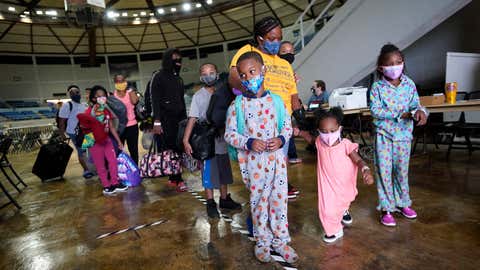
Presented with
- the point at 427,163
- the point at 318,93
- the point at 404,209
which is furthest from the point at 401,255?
the point at 318,93

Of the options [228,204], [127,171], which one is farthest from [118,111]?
[228,204]

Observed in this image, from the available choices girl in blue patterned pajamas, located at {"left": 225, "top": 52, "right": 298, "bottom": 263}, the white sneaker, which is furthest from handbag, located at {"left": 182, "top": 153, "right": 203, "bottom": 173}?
the white sneaker

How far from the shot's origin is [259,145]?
1500mm

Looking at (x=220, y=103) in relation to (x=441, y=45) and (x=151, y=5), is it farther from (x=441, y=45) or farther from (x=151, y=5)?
(x=151, y=5)

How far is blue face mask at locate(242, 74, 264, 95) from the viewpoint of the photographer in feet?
5.10

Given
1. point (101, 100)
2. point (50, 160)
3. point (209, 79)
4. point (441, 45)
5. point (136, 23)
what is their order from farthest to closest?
point (136, 23) → point (441, 45) → point (50, 160) → point (101, 100) → point (209, 79)

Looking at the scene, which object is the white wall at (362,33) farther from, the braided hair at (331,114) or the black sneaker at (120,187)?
the black sneaker at (120,187)

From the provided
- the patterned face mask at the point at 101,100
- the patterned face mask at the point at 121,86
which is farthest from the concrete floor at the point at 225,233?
the patterned face mask at the point at 121,86

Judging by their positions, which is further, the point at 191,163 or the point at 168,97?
the point at 191,163

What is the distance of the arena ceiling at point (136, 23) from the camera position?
45.3 feet

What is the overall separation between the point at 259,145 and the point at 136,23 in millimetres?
16655

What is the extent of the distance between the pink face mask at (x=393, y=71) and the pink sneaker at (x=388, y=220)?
1021mm

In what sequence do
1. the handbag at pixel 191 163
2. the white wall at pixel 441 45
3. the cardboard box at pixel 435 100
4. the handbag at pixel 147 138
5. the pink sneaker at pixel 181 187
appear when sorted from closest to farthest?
the cardboard box at pixel 435 100 < the handbag at pixel 191 163 < the pink sneaker at pixel 181 187 < the handbag at pixel 147 138 < the white wall at pixel 441 45

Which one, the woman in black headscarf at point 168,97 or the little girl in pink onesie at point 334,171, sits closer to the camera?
the little girl in pink onesie at point 334,171
